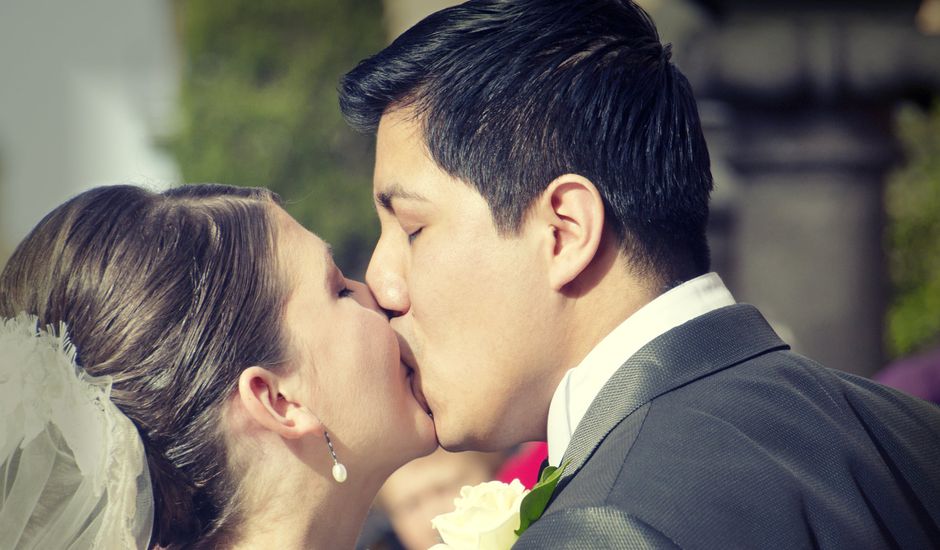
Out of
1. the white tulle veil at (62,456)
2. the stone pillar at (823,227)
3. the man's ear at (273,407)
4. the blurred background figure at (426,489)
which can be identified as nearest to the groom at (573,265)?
the man's ear at (273,407)

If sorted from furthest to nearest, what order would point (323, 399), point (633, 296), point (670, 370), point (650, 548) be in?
point (323, 399) < point (633, 296) < point (670, 370) < point (650, 548)

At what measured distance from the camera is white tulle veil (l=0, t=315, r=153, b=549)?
8.76ft

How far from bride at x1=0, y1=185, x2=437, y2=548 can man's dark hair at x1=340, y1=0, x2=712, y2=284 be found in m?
0.56

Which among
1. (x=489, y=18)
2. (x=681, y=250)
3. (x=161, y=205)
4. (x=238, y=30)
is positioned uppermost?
(x=489, y=18)

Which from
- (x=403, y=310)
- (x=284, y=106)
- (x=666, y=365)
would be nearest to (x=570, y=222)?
(x=666, y=365)

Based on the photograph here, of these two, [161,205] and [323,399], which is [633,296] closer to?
[323,399]

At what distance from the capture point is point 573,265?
257 centimetres

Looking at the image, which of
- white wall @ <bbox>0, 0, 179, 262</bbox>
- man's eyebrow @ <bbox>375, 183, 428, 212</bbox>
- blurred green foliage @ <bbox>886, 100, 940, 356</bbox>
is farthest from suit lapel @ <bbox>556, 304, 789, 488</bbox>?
white wall @ <bbox>0, 0, 179, 262</bbox>

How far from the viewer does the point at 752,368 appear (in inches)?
91.2

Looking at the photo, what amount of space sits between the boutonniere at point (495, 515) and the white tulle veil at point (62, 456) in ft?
2.44

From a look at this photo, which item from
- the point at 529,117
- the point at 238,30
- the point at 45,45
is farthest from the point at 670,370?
the point at 45,45

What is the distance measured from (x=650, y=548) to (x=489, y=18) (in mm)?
1362

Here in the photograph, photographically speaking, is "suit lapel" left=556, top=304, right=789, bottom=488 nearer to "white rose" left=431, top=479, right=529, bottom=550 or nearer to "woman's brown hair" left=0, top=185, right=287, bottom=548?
"white rose" left=431, top=479, right=529, bottom=550

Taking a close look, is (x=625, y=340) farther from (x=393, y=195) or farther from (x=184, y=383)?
(x=184, y=383)
